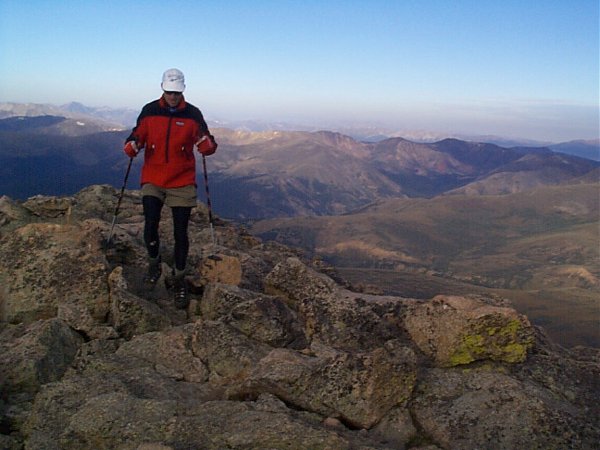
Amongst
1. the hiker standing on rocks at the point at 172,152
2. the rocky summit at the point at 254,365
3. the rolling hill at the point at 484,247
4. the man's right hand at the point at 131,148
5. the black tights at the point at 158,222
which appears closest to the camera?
the rocky summit at the point at 254,365

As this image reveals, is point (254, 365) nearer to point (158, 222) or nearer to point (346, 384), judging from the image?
point (346, 384)

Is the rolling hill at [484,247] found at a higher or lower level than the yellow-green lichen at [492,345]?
lower

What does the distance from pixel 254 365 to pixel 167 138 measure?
4440mm

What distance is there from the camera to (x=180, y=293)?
9.52 metres

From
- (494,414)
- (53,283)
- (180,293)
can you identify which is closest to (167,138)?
(180,293)

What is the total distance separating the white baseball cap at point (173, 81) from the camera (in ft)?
28.5

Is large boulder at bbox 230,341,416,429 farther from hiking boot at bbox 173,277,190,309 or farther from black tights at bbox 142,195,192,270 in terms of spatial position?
black tights at bbox 142,195,192,270

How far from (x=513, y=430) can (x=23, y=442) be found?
20.1 feet

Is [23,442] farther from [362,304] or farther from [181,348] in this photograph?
[362,304]

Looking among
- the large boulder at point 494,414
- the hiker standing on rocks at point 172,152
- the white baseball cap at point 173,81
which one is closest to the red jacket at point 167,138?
the hiker standing on rocks at point 172,152

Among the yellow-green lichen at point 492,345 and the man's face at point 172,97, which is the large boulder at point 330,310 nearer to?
the yellow-green lichen at point 492,345

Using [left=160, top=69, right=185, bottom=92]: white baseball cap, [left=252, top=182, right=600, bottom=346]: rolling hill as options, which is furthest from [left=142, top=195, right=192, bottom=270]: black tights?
[left=252, top=182, right=600, bottom=346]: rolling hill

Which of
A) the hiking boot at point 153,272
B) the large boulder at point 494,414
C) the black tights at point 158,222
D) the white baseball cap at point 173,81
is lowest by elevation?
the large boulder at point 494,414

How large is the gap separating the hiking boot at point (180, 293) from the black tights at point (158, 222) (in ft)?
0.92
